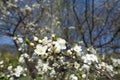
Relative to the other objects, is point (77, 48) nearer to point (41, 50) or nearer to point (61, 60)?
point (61, 60)

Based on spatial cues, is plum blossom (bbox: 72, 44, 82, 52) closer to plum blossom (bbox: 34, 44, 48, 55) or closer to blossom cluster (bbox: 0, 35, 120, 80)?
blossom cluster (bbox: 0, 35, 120, 80)

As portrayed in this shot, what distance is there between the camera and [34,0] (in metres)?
10.6

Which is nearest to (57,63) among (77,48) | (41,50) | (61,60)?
(61,60)

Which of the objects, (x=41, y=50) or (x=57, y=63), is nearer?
(x=41, y=50)

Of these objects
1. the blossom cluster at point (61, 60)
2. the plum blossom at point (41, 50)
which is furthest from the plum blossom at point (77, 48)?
the plum blossom at point (41, 50)

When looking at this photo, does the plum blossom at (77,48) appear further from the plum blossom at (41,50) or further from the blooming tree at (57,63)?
the plum blossom at (41,50)

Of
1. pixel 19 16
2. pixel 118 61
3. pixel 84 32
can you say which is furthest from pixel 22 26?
pixel 118 61

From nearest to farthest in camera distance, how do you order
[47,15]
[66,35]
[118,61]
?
[118,61] < [66,35] < [47,15]

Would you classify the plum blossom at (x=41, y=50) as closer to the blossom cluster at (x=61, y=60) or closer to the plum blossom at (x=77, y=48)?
the blossom cluster at (x=61, y=60)

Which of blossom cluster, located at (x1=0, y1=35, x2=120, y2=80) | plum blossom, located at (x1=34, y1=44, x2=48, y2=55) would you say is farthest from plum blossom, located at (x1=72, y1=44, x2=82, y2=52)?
plum blossom, located at (x1=34, y1=44, x2=48, y2=55)

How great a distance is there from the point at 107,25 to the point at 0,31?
411 centimetres

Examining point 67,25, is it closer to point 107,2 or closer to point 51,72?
point 107,2

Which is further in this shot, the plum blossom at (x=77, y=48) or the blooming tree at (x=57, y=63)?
the plum blossom at (x=77, y=48)

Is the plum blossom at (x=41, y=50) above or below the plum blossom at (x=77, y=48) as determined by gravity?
below
